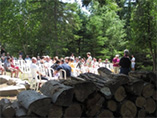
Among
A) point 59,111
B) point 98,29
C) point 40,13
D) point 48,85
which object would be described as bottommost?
point 59,111

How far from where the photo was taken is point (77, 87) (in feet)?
10.3

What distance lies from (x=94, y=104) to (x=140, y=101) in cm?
98

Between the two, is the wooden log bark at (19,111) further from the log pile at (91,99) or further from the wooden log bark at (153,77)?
the wooden log bark at (153,77)

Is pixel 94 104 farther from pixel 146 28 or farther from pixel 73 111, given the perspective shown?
pixel 146 28

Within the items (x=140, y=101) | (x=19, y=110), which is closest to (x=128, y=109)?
(x=140, y=101)

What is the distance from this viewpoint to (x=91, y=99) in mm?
3271

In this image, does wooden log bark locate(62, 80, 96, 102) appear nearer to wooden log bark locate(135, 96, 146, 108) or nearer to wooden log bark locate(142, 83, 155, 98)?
wooden log bark locate(135, 96, 146, 108)

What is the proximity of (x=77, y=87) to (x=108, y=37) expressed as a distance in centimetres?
2272

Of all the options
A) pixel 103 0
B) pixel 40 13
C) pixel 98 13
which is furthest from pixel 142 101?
pixel 98 13

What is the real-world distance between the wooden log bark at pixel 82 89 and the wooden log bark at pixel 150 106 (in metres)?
1.28

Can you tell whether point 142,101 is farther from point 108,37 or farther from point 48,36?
point 108,37

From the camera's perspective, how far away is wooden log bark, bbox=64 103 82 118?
3.06 meters

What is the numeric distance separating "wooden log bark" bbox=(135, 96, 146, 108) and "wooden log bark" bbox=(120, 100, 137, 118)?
9 cm

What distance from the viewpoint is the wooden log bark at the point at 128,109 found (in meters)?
3.47
